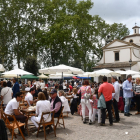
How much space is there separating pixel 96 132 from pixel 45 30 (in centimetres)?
3136

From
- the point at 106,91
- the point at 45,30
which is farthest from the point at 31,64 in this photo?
the point at 106,91

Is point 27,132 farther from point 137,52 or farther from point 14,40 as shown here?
point 137,52

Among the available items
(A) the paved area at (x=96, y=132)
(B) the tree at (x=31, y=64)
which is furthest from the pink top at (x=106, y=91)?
(B) the tree at (x=31, y=64)

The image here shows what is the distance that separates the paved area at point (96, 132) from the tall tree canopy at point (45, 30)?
1083 inches

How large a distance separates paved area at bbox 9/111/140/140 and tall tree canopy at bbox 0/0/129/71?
2751 cm

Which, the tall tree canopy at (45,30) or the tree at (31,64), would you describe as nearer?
the tree at (31,64)

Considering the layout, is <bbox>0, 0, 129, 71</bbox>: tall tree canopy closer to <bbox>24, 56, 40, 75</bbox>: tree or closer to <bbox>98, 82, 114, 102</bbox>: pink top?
<bbox>24, 56, 40, 75</bbox>: tree

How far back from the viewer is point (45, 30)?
35.6m

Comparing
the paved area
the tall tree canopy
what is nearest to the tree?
the tall tree canopy

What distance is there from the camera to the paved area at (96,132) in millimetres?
5660

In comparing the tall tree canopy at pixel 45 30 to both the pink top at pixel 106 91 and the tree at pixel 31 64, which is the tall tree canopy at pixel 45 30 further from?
the pink top at pixel 106 91

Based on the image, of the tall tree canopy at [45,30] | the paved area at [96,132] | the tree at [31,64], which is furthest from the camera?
the tall tree canopy at [45,30]

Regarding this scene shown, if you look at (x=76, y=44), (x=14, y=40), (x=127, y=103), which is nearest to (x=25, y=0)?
(x=14, y=40)

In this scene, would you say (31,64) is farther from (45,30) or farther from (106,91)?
(106,91)
